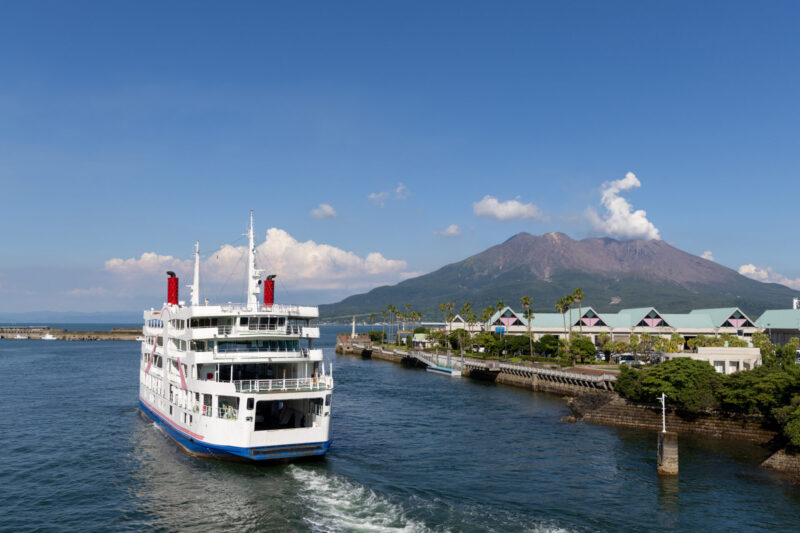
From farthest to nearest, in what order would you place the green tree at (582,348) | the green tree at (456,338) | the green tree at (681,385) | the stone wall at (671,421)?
the green tree at (456,338) → the green tree at (582,348) → the green tree at (681,385) → the stone wall at (671,421)

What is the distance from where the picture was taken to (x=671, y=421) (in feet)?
160

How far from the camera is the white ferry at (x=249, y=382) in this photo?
1287 inches

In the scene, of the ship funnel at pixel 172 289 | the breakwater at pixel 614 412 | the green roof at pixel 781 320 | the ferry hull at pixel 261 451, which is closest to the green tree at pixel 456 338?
the breakwater at pixel 614 412

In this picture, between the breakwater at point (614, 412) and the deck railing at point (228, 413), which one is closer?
the deck railing at point (228, 413)

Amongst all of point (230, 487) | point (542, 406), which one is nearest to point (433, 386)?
point (542, 406)

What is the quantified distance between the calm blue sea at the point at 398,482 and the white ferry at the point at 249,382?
1.83m

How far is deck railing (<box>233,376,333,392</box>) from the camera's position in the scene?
111 feet

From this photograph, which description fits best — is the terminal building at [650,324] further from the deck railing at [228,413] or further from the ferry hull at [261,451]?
the deck railing at [228,413]

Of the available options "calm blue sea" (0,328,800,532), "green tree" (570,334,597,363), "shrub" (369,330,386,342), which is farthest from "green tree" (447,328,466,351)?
"calm blue sea" (0,328,800,532)

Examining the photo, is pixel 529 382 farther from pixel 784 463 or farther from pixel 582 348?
pixel 784 463

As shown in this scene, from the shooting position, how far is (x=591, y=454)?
40.6 meters

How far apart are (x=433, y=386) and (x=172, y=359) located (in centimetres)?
4778

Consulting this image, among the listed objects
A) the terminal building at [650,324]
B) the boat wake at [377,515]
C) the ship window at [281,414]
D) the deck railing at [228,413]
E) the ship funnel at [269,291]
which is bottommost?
the boat wake at [377,515]

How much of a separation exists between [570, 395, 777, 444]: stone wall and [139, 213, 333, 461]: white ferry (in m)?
29.6
